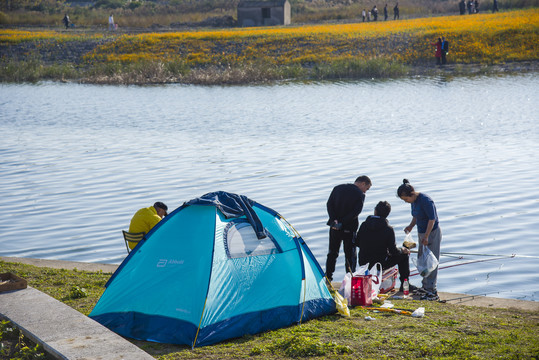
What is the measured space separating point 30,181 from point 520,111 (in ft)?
77.3

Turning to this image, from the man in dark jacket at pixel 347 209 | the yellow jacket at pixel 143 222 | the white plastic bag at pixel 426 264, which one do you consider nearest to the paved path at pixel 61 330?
the yellow jacket at pixel 143 222

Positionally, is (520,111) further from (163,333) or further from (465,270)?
(163,333)

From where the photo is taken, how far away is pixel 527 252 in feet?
44.5

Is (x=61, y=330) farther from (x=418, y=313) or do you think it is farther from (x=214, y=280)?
(x=418, y=313)

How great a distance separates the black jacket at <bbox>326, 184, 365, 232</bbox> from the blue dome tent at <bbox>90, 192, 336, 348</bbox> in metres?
1.51

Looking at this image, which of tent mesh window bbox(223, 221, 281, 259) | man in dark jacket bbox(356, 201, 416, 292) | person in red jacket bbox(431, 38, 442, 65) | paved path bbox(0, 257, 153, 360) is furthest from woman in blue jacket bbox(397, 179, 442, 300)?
person in red jacket bbox(431, 38, 442, 65)

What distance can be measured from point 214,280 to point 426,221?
3614 mm

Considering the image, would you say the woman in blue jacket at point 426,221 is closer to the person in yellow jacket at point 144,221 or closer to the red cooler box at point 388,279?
the red cooler box at point 388,279

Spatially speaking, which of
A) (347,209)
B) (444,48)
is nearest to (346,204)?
(347,209)

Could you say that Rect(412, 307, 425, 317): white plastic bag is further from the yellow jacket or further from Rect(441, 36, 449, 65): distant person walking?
Rect(441, 36, 449, 65): distant person walking

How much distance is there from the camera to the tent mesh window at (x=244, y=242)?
351 inches

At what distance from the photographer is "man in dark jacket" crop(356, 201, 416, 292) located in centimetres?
1034

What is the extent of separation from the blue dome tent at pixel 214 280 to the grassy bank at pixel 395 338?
0.72 feet

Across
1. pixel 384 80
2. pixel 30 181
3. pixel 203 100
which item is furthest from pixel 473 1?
pixel 30 181
